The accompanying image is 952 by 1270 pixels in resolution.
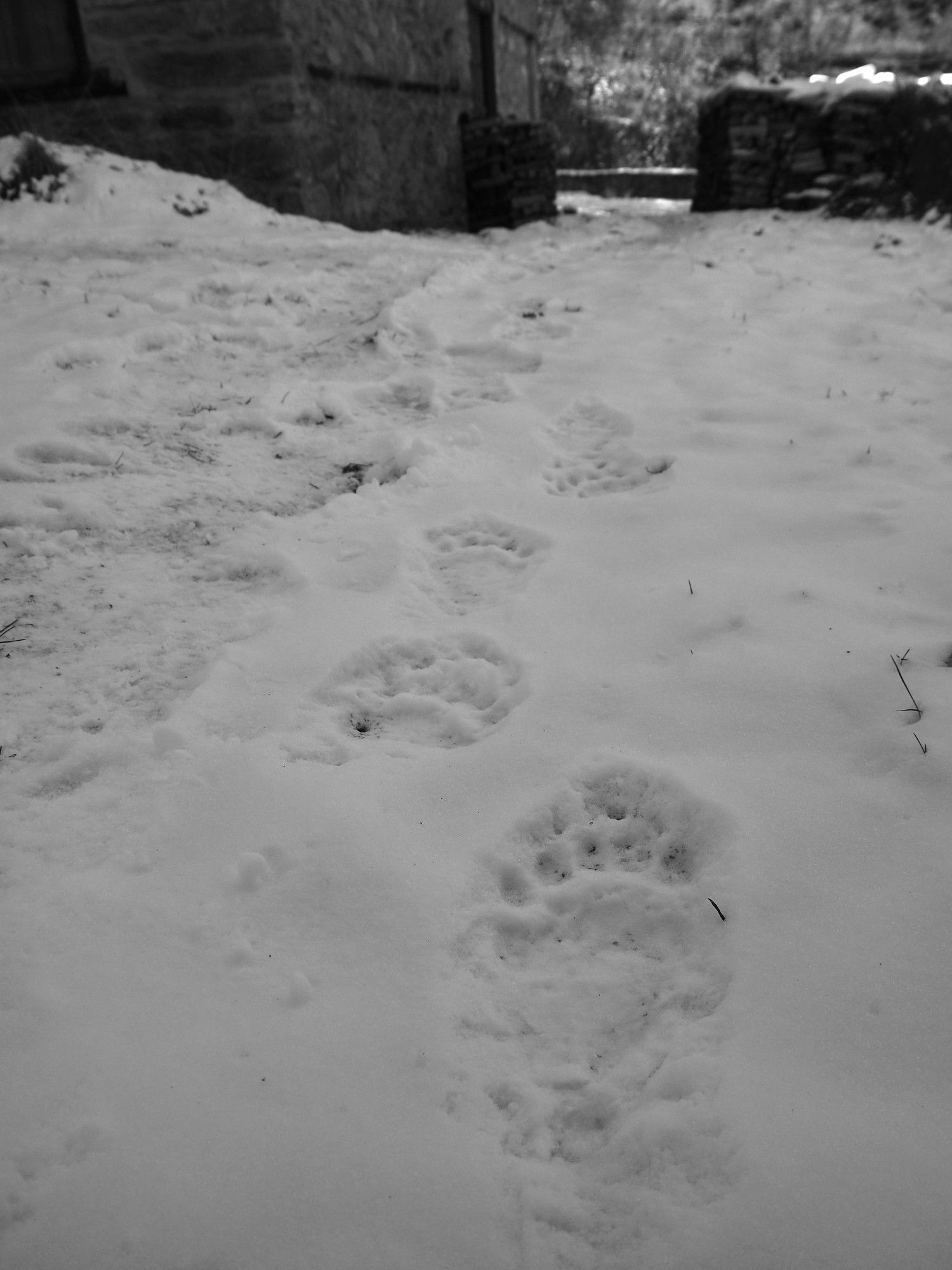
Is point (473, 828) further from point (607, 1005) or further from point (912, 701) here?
point (912, 701)

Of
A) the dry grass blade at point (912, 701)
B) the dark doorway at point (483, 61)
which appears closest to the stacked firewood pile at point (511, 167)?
the dark doorway at point (483, 61)

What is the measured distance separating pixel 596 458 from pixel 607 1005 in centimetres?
176

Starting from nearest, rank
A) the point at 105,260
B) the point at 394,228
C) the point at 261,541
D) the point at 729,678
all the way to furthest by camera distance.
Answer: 1. the point at 729,678
2. the point at 261,541
3. the point at 105,260
4. the point at 394,228

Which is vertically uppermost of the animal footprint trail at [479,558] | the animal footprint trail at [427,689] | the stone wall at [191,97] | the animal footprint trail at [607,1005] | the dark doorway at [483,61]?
the dark doorway at [483,61]

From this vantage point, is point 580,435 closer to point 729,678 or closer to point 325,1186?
point 729,678

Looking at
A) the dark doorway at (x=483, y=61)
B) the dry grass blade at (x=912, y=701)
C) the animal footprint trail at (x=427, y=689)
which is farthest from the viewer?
the dark doorway at (x=483, y=61)

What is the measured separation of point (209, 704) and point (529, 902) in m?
0.71

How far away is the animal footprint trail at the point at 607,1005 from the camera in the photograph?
87cm

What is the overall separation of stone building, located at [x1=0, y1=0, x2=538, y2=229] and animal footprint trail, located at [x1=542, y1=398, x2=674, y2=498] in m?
3.86

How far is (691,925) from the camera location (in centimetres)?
112

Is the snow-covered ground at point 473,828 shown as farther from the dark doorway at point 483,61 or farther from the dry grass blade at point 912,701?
the dark doorway at point 483,61

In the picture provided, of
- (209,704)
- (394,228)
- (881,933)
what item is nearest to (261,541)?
(209,704)

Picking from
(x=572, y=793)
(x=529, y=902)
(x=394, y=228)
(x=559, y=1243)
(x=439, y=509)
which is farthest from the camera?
(x=394, y=228)

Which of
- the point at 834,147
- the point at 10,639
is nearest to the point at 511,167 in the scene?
the point at 834,147
